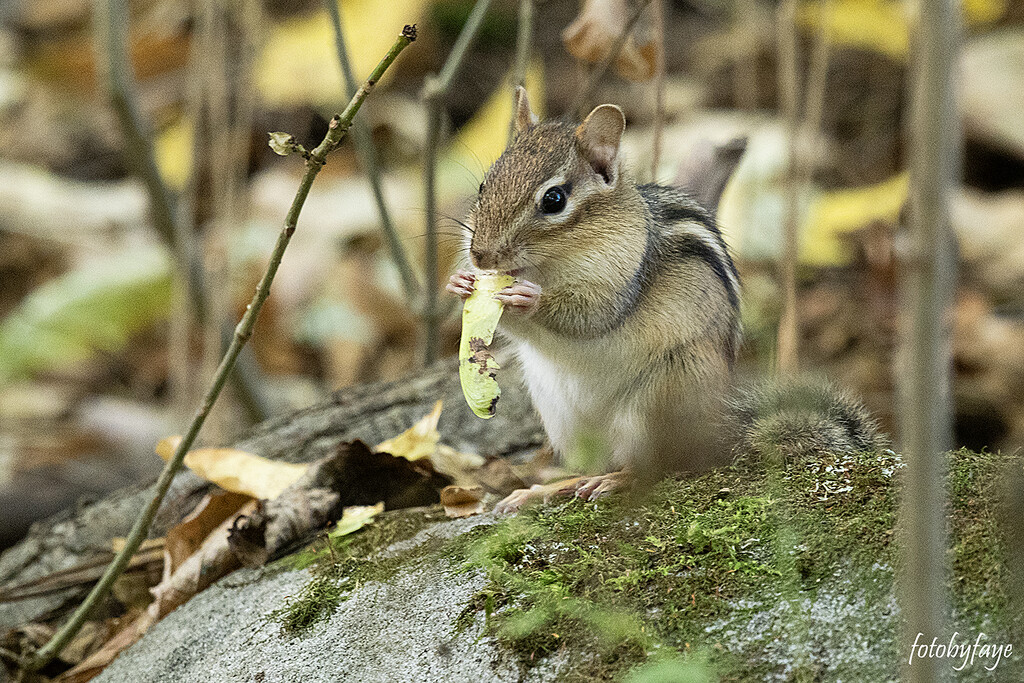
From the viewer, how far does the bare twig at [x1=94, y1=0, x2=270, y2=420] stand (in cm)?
402

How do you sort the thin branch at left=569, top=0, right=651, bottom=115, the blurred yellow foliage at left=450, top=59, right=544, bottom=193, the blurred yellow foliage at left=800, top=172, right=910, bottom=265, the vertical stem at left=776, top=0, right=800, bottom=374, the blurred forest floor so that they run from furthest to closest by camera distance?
the blurred yellow foliage at left=450, top=59, right=544, bottom=193 < the blurred yellow foliage at left=800, top=172, right=910, bottom=265 < the blurred forest floor < the vertical stem at left=776, top=0, right=800, bottom=374 < the thin branch at left=569, top=0, right=651, bottom=115

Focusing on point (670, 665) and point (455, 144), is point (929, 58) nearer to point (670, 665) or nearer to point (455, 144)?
point (670, 665)

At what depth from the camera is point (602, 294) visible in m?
2.79

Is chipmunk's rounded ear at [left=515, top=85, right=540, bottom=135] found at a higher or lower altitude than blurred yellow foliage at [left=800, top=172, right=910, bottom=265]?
higher

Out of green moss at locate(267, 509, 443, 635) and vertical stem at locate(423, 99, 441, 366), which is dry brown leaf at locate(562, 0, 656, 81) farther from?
green moss at locate(267, 509, 443, 635)

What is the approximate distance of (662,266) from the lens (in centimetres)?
284

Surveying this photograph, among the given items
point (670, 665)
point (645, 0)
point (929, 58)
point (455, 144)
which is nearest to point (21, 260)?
point (455, 144)

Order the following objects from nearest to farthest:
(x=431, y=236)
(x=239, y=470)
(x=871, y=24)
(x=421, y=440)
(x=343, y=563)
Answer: (x=343, y=563)
(x=421, y=440)
(x=239, y=470)
(x=431, y=236)
(x=871, y=24)

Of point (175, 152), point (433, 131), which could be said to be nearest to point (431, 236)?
point (433, 131)

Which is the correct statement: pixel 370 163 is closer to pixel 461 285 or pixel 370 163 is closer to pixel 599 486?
pixel 461 285

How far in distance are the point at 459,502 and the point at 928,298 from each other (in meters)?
1.69

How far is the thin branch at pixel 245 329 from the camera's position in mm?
2023

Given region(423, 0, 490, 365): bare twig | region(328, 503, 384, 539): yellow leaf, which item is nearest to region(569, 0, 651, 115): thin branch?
region(423, 0, 490, 365): bare twig

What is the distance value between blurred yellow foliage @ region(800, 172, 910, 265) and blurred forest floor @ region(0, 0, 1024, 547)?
0.02 m
